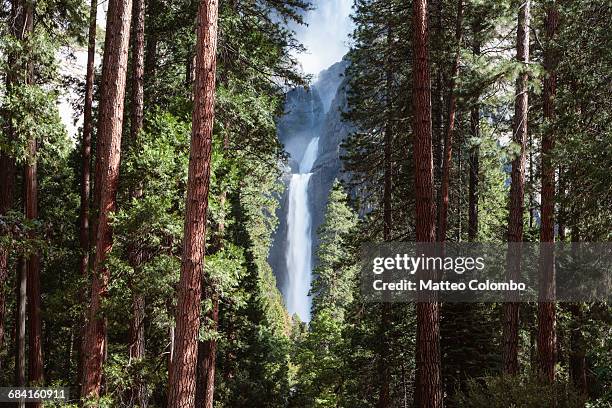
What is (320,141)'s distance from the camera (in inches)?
3221

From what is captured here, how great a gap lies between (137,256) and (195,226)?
2636 millimetres

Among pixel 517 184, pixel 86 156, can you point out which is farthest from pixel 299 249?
pixel 517 184

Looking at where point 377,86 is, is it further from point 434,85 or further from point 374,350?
point 374,350

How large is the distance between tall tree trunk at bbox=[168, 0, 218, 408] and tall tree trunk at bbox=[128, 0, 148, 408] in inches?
65.0

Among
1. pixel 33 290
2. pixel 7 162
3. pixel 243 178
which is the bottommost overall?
pixel 33 290

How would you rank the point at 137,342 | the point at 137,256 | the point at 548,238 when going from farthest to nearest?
the point at 548,238
the point at 137,342
the point at 137,256

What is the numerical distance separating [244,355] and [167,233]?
463 inches

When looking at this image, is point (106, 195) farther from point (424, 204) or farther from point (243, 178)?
point (424, 204)

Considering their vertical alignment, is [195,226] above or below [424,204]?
below

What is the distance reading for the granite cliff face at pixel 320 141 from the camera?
66.2m

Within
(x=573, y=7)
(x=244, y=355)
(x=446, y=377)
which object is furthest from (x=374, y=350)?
(x=573, y=7)

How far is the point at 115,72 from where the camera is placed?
750cm

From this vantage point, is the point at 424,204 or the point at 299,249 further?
the point at 299,249

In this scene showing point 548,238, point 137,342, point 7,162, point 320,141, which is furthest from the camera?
point 320,141
